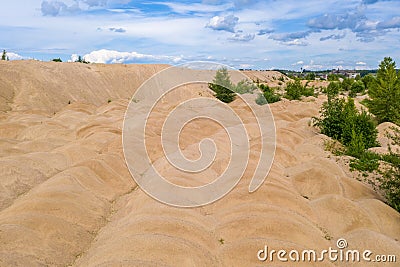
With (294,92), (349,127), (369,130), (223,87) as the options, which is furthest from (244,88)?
(349,127)

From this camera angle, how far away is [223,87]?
55719 millimetres

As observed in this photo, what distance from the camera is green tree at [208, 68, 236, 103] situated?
55713 millimetres

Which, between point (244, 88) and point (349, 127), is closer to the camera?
point (349, 127)

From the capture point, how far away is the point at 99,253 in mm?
11023

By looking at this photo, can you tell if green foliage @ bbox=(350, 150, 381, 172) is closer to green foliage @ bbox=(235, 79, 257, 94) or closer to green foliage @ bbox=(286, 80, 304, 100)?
green foliage @ bbox=(235, 79, 257, 94)

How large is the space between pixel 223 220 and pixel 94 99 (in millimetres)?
61363

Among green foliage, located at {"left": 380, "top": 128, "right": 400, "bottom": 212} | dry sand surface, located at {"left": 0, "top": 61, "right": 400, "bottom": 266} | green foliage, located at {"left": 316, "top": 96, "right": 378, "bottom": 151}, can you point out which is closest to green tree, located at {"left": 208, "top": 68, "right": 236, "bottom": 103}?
green foliage, located at {"left": 316, "top": 96, "right": 378, "bottom": 151}

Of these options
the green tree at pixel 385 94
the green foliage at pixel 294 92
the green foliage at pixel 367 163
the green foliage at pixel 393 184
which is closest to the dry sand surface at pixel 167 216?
the green foliage at pixel 393 184

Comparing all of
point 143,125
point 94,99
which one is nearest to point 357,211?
point 143,125

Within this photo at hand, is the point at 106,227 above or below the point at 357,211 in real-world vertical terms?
below

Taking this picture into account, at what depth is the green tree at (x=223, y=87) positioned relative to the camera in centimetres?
5571

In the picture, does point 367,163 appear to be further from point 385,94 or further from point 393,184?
point 385,94

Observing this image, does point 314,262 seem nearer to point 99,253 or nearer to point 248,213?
point 248,213

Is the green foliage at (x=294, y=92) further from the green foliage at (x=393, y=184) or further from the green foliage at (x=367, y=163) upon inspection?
the green foliage at (x=393, y=184)
